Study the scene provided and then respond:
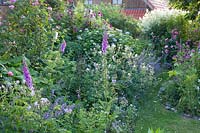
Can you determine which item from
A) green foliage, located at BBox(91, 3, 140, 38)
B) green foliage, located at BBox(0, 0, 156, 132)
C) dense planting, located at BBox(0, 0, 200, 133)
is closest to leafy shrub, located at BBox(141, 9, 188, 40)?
green foliage, located at BBox(91, 3, 140, 38)

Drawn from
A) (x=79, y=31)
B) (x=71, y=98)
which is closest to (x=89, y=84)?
(x=71, y=98)

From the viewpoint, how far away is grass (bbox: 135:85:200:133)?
5039 mm

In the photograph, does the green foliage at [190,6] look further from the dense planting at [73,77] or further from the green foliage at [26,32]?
the green foliage at [26,32]

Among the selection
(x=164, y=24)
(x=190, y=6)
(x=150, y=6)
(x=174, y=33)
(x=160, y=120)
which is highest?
(x=190, y=6)

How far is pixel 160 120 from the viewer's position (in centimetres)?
537

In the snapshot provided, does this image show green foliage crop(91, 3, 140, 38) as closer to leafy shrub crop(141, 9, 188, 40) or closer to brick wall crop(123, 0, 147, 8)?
leafy shrub crop(141, 9, 188, 40)

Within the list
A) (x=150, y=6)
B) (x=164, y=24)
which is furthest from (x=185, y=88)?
(x=150, y=6)

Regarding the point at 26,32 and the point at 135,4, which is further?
the point at 135,4

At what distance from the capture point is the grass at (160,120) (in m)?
5.04

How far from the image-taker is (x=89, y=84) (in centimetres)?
504

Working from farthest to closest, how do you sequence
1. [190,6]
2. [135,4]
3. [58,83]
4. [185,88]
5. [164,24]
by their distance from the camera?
[135,4] < [164,24] < [190,6] < [185,88] < [58,83]

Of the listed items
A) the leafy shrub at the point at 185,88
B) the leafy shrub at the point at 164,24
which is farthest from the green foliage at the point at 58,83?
the leafy shrub at the point at 164,24

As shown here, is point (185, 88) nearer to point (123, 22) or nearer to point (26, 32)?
point (26, 32)

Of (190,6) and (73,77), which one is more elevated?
(190,6)
